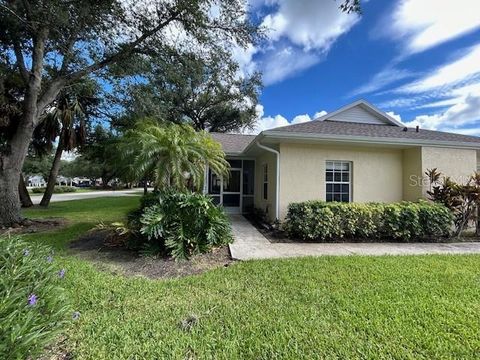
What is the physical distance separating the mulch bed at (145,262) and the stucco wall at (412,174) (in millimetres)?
7664

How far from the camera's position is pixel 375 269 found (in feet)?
17.0

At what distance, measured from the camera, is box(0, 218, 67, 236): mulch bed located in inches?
342

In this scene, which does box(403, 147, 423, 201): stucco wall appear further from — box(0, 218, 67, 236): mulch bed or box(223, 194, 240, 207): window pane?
box(0, 218, 67, 236): mulch bed

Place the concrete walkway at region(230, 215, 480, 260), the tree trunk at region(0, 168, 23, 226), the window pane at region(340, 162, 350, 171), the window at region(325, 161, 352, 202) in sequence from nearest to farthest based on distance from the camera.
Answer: the concrete walkway at region(230, 215, 480, 260) < the tree trunk at region(0, 168, 23, 226) < the window at region(325, 161, 352, 202) < the window pane at region(340, 162, 350, 171)

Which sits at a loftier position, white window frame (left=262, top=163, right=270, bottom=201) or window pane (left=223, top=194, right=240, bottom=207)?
white window frame (left=262, top=163, right=270, bottom=201)

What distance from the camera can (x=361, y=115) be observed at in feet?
41.4

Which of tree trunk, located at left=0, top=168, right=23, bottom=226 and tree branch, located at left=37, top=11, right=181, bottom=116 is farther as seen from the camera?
tree branch, located at left=37, top=11, right=181, bottom=116

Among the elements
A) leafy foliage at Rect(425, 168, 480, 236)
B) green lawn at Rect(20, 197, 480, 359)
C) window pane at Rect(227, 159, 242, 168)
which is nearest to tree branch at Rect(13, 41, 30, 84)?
green lawn at Rect(20, 197, 480, 359)

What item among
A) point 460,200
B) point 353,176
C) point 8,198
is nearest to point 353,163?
point 353,176

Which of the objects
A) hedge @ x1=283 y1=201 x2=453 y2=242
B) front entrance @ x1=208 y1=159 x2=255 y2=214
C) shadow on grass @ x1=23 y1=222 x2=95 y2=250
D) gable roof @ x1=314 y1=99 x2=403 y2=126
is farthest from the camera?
front entrance @ x1=208 y1=159 x2=255 y2=214

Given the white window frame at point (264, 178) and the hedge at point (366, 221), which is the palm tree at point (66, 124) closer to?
the white window frame at point (264, 178)

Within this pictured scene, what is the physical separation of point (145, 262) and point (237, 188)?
848 centimetres

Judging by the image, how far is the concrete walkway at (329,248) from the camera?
635 centimetres

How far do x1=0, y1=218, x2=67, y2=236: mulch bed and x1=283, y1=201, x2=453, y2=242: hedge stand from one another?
8.49m
